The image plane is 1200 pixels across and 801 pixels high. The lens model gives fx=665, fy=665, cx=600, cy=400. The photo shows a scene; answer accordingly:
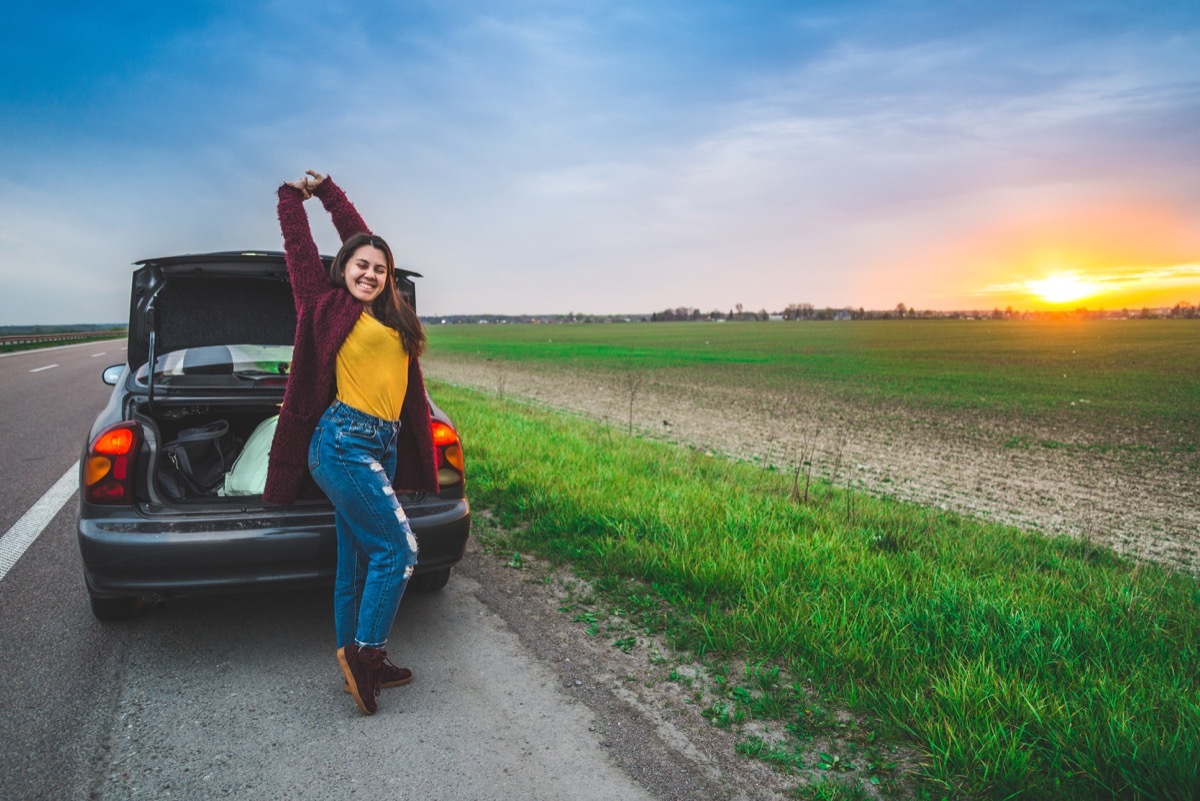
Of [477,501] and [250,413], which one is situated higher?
[250,413]

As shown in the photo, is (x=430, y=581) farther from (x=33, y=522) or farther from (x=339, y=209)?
(x=33, y=522)

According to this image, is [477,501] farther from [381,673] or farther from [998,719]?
[998,719]

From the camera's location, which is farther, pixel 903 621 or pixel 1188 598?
pixel 1188 598

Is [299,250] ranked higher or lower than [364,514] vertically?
higher

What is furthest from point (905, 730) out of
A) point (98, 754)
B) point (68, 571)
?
point (68, 571)

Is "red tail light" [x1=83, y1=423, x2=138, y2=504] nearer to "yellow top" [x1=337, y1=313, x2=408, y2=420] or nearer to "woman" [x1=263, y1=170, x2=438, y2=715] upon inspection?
"woman" [x1=263, y1=170, x2=438, y2=715]

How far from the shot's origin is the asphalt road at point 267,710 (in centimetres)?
220

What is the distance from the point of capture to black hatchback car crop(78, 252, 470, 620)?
9.17 ft

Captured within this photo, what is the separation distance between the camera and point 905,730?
96.6 inches

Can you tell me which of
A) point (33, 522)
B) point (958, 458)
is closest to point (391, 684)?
point (33, 522)

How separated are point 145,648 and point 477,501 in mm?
2726

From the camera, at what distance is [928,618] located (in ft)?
10.7

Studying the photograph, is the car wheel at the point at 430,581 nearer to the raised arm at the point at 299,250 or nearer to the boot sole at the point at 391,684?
the boot sole at the point at 391,684

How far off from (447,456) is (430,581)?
816mm
